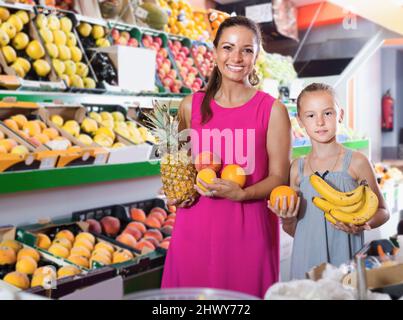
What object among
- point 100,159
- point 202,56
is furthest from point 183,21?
point 100,159

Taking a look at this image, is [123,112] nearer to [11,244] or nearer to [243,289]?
[11,244]

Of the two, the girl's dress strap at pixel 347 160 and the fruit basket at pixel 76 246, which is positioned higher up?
the girl's dress strap at pixel 347 160

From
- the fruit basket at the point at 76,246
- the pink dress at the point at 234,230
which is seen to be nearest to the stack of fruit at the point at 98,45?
the fruit basket at the point at 76,246

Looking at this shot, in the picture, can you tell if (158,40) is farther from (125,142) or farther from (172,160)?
(172,160)

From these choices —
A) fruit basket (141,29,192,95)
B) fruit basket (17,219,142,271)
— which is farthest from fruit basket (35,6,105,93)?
fruit basket (17,219,142,271)

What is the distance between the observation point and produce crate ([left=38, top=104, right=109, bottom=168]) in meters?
2.57

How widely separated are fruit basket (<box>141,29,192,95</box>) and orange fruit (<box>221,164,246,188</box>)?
7.89 feet

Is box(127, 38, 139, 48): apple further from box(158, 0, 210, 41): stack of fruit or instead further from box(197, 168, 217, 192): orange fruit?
box(197, 168, 217, 192): orange fruit

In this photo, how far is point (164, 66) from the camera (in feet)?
14.0

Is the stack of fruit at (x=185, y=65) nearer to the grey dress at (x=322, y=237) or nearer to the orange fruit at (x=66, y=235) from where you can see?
the orange fruit at (x=66, y=235)

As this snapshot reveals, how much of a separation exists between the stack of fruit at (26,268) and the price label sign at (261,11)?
4.99 m

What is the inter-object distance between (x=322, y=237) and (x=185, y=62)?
3206 millimetres

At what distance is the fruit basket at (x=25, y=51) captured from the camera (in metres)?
3.05
